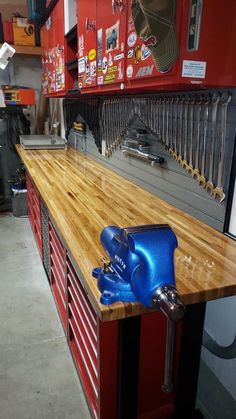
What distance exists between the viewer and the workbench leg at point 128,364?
0.95m

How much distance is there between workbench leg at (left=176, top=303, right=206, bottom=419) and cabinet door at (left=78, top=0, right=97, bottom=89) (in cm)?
142

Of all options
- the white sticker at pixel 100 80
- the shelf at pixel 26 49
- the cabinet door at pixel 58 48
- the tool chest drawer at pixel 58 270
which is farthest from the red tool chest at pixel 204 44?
the shelf at pixel 26 49

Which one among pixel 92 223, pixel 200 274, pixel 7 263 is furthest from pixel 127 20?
pixel 7 263

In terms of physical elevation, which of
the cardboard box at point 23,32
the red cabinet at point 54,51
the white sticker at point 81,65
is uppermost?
the cardboard box at point 23,32

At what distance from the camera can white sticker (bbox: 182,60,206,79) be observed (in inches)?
39.9

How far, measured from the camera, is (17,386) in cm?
162

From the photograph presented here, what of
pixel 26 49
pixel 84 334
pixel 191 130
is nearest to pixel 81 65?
pixel 191 130

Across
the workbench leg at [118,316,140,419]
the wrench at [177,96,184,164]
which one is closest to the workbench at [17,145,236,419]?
the workbench leg at [118,316,140,419]

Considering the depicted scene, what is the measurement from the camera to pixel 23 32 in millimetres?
3977

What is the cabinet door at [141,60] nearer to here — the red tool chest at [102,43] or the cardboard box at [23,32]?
the red tool chest at [102,43]

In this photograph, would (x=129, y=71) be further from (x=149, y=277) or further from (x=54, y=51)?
(x=54, y=51)

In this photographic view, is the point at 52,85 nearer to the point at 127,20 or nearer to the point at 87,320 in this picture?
the point at 127,20

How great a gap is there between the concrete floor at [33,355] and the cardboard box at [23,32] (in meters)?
2.89

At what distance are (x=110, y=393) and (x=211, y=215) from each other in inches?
32.3
